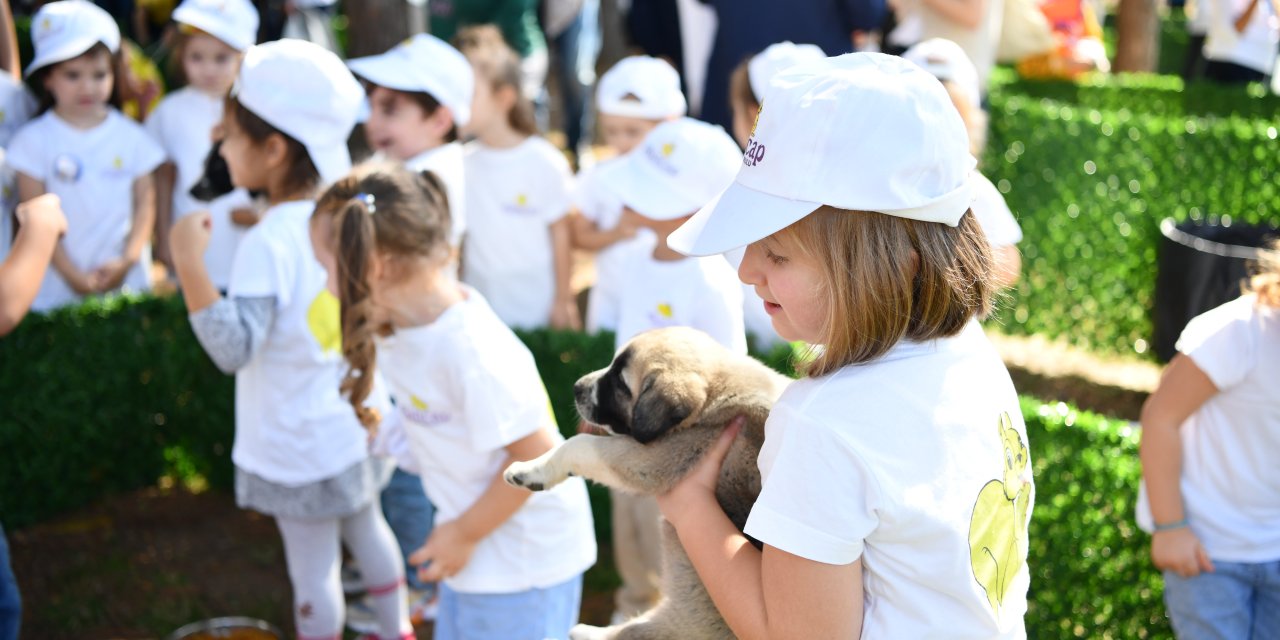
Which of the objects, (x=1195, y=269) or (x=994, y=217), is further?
(x=1195, y=269)

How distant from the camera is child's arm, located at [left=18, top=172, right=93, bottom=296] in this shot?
615cm

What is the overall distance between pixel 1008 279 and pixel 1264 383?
5.15ft

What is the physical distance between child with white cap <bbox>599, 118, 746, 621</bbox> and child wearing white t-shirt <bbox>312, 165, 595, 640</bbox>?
85 cm

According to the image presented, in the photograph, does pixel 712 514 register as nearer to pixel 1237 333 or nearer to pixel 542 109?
pixel 1237 333

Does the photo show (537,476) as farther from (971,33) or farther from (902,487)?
(971,33)

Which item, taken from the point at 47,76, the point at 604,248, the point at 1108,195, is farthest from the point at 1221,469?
the point at 47,76

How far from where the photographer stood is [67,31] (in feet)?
20.7

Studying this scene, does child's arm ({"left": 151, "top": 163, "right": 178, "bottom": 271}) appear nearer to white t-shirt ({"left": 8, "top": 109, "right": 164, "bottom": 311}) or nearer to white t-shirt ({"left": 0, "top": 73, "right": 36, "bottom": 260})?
white t-shirt ({"left": 8, "top": 109, "right": 164, "bottom": 311})

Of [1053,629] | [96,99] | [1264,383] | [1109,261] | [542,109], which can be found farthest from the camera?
[542,109]

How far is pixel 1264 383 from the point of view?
3445 mm

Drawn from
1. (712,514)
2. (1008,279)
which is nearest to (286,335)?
(712,514)

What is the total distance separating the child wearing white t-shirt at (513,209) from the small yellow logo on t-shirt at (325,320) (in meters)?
2.02

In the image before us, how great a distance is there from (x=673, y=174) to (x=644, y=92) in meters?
1.77

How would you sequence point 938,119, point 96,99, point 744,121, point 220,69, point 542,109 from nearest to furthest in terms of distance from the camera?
point 938,119 < point 744,121 < point 96,99 < point 220,69 < point 542,109
